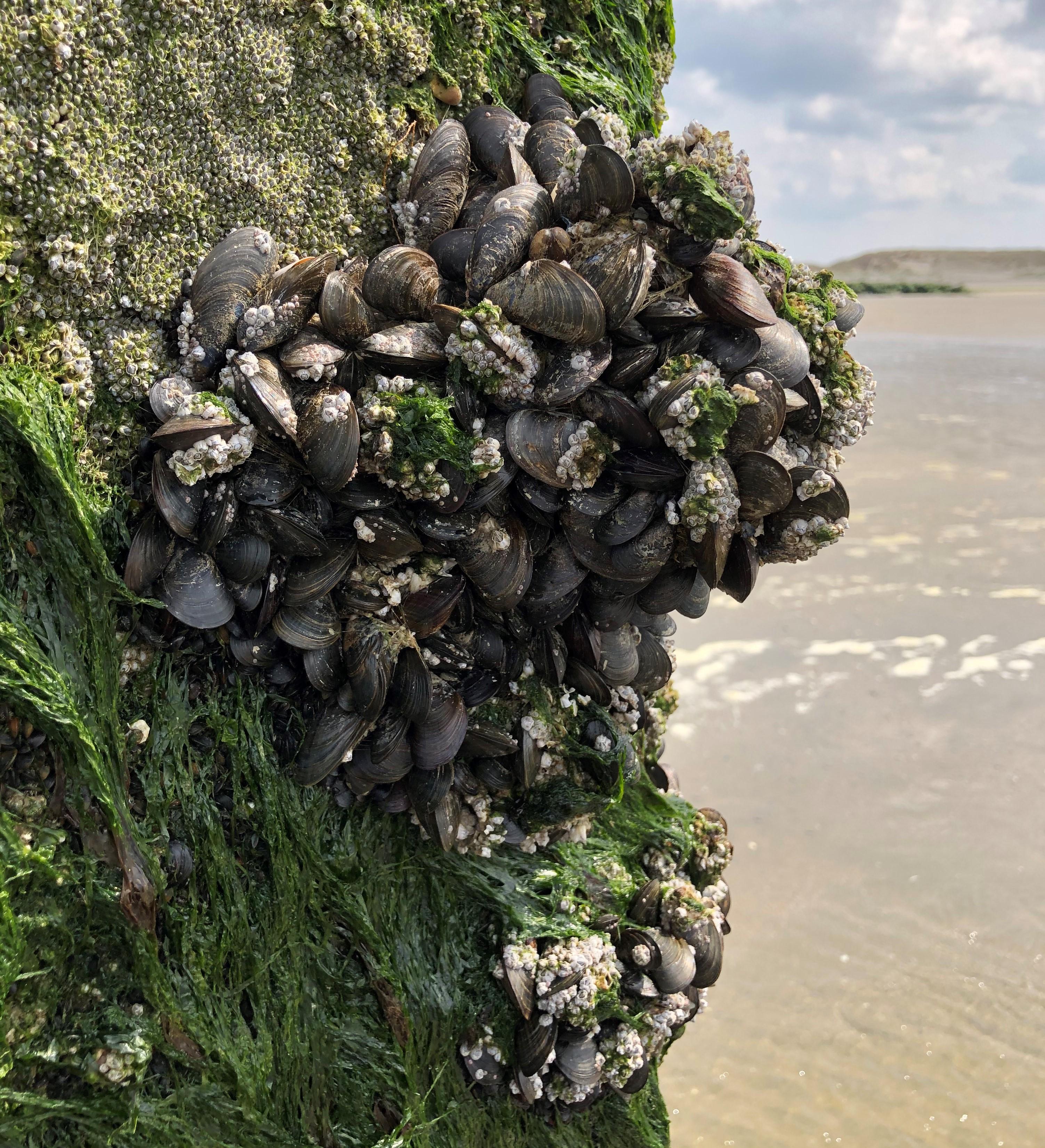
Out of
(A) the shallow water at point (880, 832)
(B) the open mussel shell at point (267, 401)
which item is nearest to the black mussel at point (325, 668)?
(B) the open mussel shell at point (267, 401)

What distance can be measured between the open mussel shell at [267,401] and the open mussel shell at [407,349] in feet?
0.73

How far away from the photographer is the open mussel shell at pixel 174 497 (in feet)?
6.68

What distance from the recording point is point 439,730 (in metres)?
2.34

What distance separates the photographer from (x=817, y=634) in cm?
718

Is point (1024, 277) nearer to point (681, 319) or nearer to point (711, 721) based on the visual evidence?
point (711, 721)

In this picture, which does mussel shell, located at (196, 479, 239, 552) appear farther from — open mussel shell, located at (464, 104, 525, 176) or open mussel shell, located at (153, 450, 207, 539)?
open mussel shell, located at (464, 104, 525, 176)

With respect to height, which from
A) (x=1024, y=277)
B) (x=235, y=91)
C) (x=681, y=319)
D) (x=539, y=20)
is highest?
(x=1024, y=277)

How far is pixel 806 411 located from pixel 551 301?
791 mm

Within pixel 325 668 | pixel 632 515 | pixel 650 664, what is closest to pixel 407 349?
pixel 632 515

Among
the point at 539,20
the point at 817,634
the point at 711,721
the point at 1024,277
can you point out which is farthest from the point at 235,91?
the point at 1024,277

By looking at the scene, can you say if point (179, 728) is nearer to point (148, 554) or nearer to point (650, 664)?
point (148, 554)

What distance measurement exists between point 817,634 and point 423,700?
553 centimetres

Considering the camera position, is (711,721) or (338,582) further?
(711,721)

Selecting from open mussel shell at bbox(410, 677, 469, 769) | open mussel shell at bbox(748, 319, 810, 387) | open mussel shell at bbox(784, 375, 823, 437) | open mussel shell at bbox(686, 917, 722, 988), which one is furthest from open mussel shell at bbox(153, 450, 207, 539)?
open mussel shell at bbox(686, 917, 722, 988)
